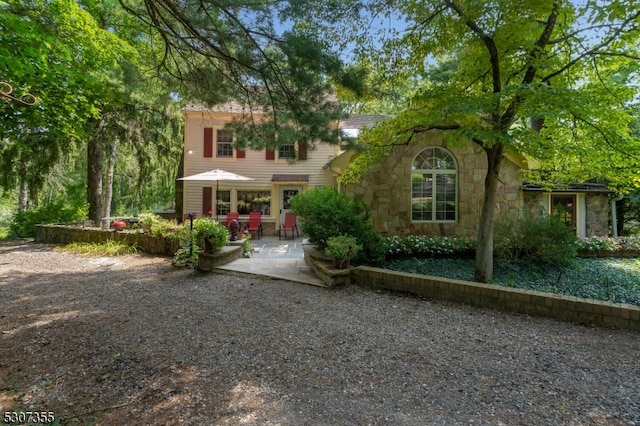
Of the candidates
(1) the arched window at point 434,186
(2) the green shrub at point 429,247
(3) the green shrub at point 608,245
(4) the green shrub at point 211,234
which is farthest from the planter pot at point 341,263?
(3) the green shrub at point 608,245

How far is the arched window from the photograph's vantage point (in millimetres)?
8844

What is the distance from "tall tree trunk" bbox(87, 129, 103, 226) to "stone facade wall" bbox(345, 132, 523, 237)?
920 centimetres

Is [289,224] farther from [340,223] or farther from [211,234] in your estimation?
[340,223]

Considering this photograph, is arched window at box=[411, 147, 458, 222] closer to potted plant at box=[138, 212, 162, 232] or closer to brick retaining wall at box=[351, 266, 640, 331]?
brick retaining wall at box=[351, 266, 640, 331]

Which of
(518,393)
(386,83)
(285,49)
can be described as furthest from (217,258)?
(518,393)

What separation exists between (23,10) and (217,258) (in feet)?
16.7

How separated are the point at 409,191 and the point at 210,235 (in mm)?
5269

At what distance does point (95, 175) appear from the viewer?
1161 centimetres

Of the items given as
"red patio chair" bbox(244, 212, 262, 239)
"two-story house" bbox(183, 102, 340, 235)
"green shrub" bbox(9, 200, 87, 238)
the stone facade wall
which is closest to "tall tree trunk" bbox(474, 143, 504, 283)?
the stone facade wall

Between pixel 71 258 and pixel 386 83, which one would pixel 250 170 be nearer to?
pixel 71 258

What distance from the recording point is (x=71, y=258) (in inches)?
327

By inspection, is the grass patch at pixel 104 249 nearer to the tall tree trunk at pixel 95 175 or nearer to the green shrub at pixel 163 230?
the green shrub at pixel 163 230

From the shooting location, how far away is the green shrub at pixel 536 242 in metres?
6.79

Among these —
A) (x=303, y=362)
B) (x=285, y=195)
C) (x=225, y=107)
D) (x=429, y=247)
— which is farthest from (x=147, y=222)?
(x=303, y=362)
